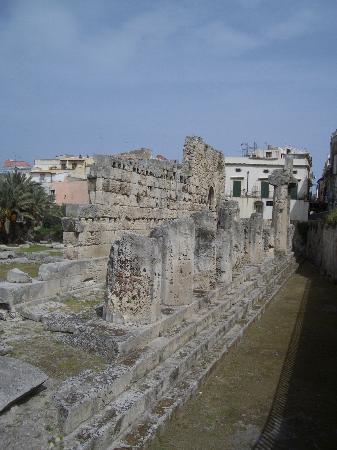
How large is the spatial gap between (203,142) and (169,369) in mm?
12899

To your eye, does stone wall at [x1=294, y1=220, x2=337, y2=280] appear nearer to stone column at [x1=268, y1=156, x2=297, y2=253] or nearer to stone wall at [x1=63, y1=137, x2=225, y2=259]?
stone column at [x1=268, y1=156, x2=297, y2=253]

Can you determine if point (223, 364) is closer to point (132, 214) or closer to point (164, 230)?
point (164, 230)

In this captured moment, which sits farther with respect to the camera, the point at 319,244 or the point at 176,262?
the point at 319,244

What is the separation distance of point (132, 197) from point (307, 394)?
745cm

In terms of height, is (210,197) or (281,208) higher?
(210,197)

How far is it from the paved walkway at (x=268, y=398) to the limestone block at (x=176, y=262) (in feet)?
4.00

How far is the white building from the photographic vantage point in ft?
144

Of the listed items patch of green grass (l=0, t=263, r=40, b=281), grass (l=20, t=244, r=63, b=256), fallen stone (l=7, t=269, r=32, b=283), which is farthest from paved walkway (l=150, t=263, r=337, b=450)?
grass (l=20, t=244, r=63, b=256)

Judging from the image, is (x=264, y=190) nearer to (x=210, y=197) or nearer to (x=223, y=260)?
(x=210, y=197)

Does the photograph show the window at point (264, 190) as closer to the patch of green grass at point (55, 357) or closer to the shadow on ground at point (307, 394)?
the shadow on ground at point (307, 394)

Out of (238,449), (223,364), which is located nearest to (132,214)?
(223,364)

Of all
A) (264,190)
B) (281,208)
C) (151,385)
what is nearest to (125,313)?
(151,385)

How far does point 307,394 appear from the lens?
5.67 m

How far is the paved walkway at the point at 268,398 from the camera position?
4.46 m
